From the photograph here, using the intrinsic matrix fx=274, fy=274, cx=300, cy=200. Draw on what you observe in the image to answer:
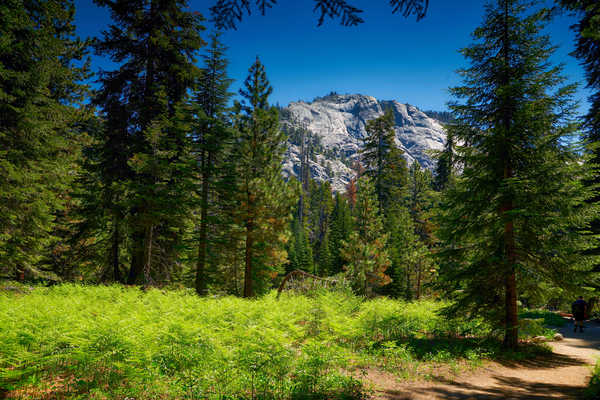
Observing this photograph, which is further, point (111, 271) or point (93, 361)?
point (111, 271)

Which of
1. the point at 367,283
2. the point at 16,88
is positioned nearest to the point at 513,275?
the point at 367,283

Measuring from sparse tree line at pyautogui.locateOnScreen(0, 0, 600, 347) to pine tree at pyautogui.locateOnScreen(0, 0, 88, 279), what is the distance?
0.22 feet

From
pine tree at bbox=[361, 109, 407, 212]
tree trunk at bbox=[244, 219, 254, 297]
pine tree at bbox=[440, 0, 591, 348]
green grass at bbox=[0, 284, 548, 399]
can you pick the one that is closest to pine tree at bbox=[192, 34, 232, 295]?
tree trunk at bbox=[244, 219, 254, 297]

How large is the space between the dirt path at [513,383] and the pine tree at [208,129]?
15136 mm

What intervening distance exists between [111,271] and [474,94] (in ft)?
70.4

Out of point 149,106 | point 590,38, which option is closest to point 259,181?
point 149,106

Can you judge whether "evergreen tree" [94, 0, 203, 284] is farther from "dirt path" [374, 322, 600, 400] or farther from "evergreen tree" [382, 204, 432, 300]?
"evergreen tree" [382, 204, 432, 300]

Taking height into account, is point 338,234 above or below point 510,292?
above

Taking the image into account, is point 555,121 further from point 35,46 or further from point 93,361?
point 35,46

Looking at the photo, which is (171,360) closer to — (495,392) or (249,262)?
(495,392)

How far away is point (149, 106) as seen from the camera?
48.6 feet

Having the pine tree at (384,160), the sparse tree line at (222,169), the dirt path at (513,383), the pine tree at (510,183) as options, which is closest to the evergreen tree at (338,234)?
the pine tree at (384,160)

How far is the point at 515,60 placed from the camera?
9.77 metres

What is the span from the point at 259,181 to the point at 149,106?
7.30 meters
